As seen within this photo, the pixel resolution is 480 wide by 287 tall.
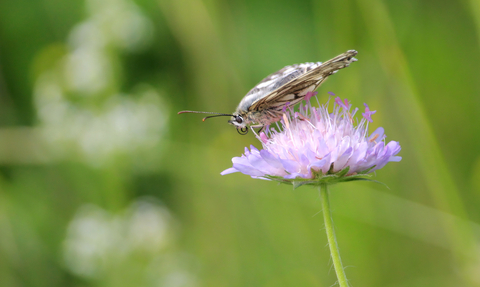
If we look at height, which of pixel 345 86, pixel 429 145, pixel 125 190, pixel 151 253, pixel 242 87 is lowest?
pixel 151 253

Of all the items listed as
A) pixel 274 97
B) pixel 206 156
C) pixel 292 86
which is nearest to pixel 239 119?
pixel 274 97

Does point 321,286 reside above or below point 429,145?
below

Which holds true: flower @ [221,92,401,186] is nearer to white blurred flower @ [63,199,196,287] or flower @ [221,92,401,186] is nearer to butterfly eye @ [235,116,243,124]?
butterfly eye @ [235,116,243,124]

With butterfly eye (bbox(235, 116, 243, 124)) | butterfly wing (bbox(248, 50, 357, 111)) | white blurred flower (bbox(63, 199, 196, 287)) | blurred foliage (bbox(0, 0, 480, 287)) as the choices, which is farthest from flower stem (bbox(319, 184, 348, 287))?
white blurred flower (bbox(63, 199, 196, 287))

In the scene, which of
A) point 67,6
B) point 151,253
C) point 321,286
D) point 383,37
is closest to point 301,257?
point 321,286

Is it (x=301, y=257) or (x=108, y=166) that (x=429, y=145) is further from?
(x=108, y=166)

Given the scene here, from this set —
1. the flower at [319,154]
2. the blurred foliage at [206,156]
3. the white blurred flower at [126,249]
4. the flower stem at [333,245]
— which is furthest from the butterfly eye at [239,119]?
the white blurred flower at [126,249]
